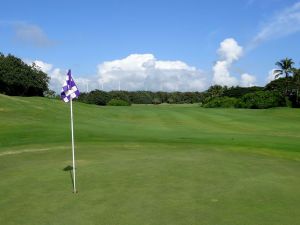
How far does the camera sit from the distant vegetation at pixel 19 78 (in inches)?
3322

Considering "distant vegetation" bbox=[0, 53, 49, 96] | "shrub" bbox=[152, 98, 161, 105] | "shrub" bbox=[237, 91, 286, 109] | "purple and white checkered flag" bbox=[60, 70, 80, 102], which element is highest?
"distant vegetation" bbox=[0, 53, 49, 96]

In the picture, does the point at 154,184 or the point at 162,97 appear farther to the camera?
the point at 162,97

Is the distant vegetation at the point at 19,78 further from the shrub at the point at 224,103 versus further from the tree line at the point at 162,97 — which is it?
the tree line at the point at 162,97

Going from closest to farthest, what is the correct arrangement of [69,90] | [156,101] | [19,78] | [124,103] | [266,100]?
1. [69,90]
2. [19,78]
3. [266,100]
4. [124,103]
5. [156,101]

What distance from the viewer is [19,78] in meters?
85.1

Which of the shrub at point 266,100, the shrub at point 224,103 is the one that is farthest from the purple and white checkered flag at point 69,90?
the shrub at point 224,103

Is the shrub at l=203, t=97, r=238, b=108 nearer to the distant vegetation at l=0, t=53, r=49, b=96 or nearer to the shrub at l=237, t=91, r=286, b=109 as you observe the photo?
the shrub at l=237, t=91, r=286, b=109

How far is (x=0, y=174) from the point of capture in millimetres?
15086

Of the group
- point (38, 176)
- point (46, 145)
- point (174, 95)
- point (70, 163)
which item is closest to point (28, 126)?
point (46, 145)

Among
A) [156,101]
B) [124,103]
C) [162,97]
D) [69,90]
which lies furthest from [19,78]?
[162,97]

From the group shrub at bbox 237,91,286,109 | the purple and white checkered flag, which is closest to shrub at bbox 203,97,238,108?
shrub at bbox 237,91,286,109

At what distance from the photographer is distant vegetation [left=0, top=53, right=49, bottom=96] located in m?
84.4

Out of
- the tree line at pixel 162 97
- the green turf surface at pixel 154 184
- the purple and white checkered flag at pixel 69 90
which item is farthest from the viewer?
the tree line at pixel 162 97

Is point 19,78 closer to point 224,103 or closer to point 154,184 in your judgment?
point 224,103
